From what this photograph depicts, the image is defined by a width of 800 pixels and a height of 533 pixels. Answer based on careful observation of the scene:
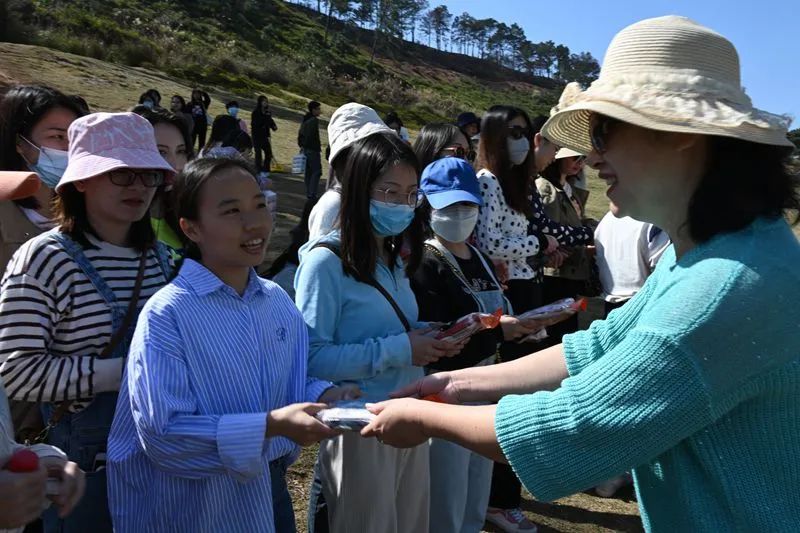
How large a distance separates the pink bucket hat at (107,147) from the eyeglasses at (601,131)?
4.71 feet

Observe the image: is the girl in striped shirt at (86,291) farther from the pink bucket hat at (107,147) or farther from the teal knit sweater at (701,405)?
the teal knit sweater at (701,405)

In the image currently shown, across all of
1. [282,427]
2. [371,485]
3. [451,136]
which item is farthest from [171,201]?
[451,136]

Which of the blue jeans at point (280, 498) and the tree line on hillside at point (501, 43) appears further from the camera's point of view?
the tree line on hillside at point (501, 43)

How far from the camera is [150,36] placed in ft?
143

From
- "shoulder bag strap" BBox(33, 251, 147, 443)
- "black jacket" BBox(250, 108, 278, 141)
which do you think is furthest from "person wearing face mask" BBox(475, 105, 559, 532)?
"black jacket" BBox(250, 108, 278, 141)

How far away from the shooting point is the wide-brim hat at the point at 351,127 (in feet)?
9.80

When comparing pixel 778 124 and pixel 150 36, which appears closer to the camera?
pixel 778 124

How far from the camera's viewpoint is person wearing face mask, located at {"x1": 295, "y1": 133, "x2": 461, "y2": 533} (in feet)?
8.57

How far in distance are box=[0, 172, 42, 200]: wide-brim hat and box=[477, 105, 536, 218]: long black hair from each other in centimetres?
286

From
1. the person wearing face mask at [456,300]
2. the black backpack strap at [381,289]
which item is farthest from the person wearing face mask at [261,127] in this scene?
the black backpack strap at [381,289]

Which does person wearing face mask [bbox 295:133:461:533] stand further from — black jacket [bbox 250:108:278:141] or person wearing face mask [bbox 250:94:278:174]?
black jacket [bbox 250:108:278:141]

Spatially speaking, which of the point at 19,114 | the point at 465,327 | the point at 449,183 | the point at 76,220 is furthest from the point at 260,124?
the point at 76,220

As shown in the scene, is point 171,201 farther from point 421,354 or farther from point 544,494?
point 544,494

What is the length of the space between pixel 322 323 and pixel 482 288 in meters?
1.13
